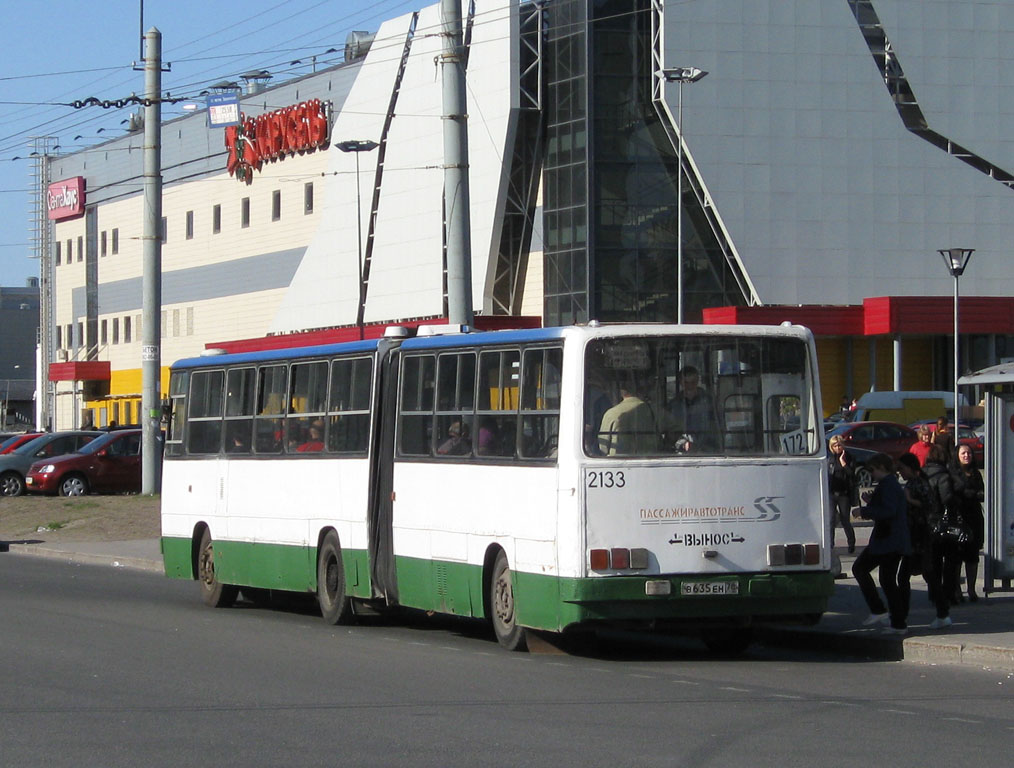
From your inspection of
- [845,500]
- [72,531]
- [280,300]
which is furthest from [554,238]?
[845,500]

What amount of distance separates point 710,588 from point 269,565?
6299 millimetres

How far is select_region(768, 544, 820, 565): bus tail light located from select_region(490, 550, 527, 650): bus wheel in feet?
6.97

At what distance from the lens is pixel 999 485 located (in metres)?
15.3

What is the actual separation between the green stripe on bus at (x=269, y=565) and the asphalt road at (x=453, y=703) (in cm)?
60

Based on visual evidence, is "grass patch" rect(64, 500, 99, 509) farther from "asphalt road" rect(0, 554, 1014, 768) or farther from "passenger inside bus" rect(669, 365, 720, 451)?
"passenger inside bus" rect(669, 365, 720, 451)

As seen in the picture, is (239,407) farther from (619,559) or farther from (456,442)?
(619,559)

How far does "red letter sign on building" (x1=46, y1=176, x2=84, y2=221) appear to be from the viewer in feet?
289

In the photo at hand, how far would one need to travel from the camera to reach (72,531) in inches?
1282

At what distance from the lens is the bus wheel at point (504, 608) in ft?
45.8

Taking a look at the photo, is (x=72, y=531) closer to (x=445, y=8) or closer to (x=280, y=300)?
(x=445, y=8)

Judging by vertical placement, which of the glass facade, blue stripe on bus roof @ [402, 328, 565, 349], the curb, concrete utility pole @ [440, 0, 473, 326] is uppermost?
the glass facade

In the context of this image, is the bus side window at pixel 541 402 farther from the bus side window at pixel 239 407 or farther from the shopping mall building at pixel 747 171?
the shopping mall building at pixel 747 171

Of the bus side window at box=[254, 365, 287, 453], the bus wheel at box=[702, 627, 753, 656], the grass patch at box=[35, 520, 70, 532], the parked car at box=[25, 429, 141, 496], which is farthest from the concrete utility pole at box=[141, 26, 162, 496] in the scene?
the bus wheel at box=[702, 627, 753, 656]

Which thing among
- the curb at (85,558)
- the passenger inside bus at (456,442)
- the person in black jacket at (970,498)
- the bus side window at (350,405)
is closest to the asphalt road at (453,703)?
the passenger inside bus at (456,442)
